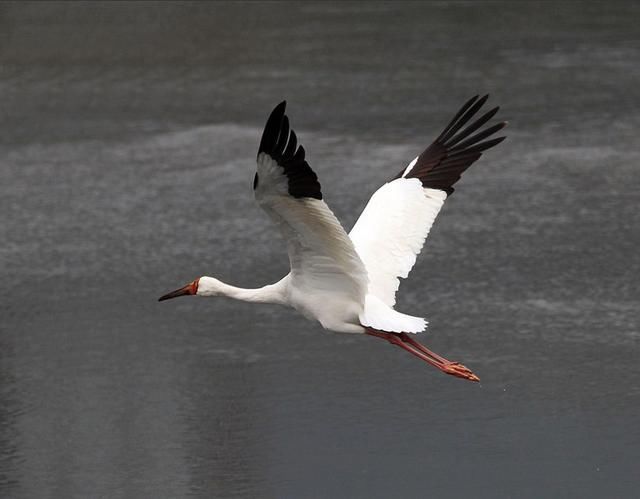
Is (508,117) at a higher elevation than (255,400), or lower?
higher

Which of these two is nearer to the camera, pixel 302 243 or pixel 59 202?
pixel 302 243

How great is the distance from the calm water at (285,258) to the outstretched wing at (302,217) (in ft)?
3.00

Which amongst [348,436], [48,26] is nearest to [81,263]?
[348,436]

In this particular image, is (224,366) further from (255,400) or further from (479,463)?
(479,463)

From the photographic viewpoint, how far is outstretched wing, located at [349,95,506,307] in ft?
24.2

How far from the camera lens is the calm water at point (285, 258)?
7156 millimetres

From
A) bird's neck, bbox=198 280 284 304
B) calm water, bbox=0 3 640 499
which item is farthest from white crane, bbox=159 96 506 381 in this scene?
calm water, bbox=0 3 640 499

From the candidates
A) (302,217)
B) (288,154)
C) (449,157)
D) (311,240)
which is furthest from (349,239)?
(449,157)

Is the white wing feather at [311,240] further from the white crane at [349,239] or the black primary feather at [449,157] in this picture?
the black primary feather at [449,157]

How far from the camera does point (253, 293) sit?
23.5 feet

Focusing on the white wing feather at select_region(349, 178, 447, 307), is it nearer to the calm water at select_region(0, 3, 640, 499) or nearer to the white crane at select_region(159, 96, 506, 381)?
the white crane at select_region(159, 96, 506, 381)

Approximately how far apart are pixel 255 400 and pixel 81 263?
2.65m

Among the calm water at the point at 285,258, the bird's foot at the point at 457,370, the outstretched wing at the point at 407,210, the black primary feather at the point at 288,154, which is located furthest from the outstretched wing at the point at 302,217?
the calm water at the point at 285,258

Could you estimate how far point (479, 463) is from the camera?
693cm
